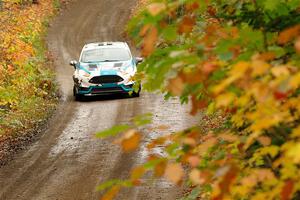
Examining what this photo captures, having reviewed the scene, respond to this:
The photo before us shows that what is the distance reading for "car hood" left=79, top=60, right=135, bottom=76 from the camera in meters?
18.8

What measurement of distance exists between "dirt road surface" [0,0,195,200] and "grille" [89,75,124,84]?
673 millimetres

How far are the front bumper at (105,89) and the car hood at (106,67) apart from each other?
419 millimetres

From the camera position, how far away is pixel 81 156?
12.9 m

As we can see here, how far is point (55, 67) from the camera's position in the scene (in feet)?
87.0

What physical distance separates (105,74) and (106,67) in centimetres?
28

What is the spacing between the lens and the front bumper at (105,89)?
18.8 m

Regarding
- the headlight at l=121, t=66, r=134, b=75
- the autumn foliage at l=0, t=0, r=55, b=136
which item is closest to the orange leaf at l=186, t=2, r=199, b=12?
the autumn foliage at l=0, t=0, r=55, b=136

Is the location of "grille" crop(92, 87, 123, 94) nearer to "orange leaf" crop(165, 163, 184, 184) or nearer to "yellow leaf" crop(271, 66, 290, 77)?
"orange leaf" crop(165, 163, 184, 184)

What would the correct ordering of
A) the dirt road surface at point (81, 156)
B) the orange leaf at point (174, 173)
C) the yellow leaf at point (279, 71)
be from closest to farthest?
1. the yellow leaf at point (279, 71)
2. the orange leaf at point (174, 173)
3. the dirt road surface at point (81, 156)

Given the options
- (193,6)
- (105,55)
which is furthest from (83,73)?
(193,6)

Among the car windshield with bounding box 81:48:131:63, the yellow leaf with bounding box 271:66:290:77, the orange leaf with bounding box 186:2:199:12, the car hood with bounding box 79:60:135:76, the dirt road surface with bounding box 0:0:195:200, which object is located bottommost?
the dirt road surface with bounding box 0:0:195:200

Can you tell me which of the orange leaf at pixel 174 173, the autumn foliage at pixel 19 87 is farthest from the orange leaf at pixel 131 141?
the autumn foliage at pixel 19 87

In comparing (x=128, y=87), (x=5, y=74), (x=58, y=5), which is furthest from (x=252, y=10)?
(x=58, y=5)

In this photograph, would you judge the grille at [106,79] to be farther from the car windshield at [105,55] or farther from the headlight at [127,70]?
the car windshield at [105,55]
